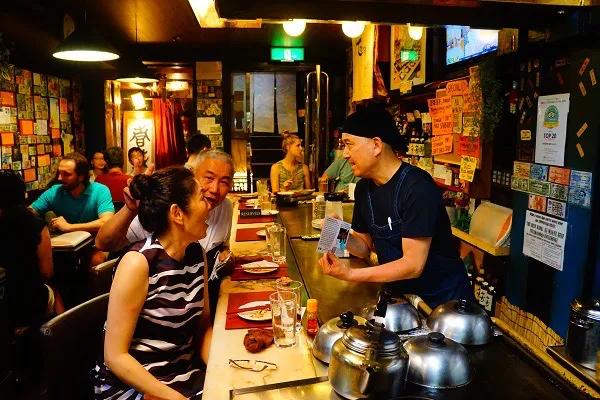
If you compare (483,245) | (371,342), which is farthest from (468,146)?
(371,342)

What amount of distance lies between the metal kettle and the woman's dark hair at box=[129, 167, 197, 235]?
92 centimetres

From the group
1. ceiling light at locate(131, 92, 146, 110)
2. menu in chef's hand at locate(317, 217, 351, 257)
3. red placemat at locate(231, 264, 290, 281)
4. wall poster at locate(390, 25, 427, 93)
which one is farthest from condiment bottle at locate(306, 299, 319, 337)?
ceiling light at locate(131, 92, 146, 110)

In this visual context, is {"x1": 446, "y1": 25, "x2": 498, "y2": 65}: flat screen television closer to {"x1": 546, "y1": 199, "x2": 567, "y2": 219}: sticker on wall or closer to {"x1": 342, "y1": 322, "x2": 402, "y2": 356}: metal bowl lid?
{"x1": 546, "y1": 199, "x2": 567, "y2": 219}: sticker on wall

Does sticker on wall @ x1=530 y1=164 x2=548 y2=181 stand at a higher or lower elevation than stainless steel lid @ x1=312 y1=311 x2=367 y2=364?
higher

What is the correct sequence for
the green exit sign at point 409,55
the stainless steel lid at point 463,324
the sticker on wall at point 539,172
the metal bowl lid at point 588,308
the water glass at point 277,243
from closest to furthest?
the metal bowl lid at point 588,308 < the stainless steel lid at point 463,324 < the sticker on wall at point 539,172 < the water glass at point 277,243 < the green exit sign at point 409,55

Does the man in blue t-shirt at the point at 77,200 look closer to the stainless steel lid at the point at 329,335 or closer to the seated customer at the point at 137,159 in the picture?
the seated customer at the point at 137,159

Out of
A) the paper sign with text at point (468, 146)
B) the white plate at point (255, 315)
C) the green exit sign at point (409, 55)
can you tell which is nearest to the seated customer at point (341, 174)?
the green exit sign at point (409, 55)

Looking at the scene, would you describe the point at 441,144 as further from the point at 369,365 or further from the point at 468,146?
the point at 369,365

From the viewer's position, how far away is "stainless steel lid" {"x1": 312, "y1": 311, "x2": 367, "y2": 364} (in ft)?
5.04

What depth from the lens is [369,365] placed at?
126 centimetres

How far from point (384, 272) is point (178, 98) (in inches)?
297

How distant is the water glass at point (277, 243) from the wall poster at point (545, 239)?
4.72ft

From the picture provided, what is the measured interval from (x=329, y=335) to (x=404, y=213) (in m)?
0.82

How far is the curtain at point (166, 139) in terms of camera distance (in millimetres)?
7134
